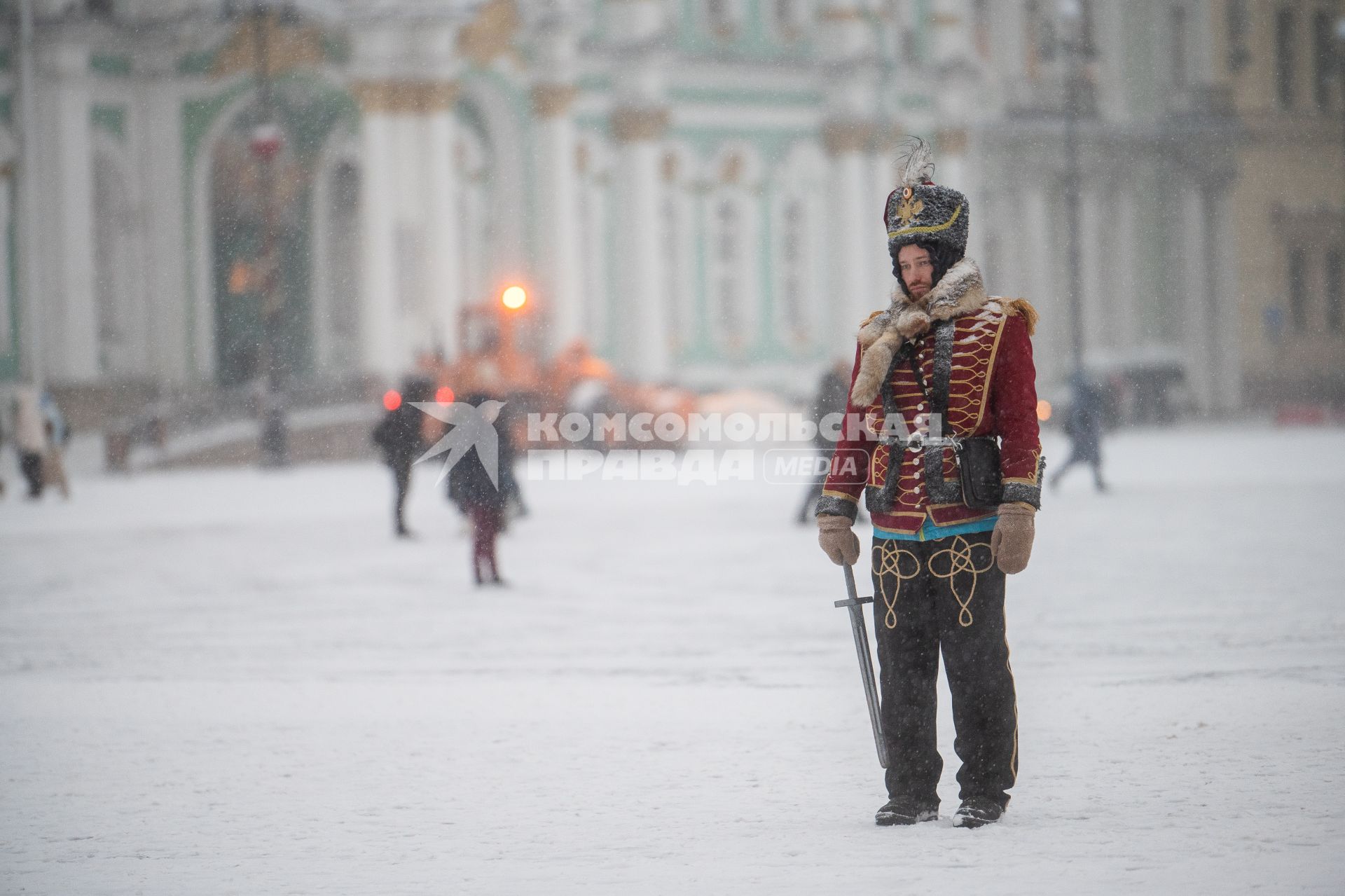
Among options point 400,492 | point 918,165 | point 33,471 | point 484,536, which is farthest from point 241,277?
point 918,165

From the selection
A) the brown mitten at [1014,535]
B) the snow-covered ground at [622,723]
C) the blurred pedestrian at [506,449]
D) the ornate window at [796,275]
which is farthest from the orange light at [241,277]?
the brown mitten at [1014,535]

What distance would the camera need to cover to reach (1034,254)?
49.5m

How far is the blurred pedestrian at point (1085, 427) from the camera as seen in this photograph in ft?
72.1

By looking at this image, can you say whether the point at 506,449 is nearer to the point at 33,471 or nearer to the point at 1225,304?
the point at 33,471

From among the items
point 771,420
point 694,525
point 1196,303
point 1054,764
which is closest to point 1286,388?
point 1196,303

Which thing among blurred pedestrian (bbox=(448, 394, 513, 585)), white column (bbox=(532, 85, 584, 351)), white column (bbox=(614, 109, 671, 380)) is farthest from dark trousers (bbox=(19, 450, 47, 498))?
white column (bbox=(614, 109, 671, 380))

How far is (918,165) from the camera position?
6391 millimetres

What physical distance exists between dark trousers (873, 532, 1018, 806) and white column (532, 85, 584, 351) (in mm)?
30653

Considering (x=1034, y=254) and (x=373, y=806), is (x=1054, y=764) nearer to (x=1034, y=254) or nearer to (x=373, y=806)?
(x=373, y=806)

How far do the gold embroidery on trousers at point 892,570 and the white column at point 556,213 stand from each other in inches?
1206

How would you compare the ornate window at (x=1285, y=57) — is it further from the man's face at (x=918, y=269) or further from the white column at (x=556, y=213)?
the man's face at (x=918, y=269)

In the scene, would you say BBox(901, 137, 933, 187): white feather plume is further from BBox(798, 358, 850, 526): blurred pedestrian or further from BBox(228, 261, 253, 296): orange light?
BBox(228, 261, 253, 296): orange light

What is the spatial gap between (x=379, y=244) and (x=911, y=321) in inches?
1121

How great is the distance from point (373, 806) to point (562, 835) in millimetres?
837
